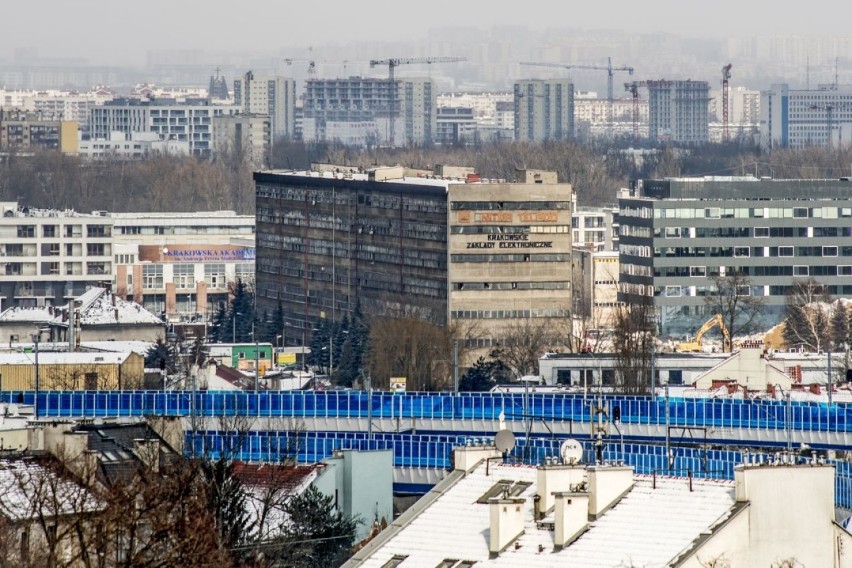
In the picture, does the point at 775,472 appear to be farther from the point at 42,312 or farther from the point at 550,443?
the point at 42,312

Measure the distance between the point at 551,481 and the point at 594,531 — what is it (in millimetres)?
991

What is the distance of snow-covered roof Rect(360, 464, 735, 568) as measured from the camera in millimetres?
29005

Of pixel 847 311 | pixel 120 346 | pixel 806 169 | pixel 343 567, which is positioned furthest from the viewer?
pixel 806 169

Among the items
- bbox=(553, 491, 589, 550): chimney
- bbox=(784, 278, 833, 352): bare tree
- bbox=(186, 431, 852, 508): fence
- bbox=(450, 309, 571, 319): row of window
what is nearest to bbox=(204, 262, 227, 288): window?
bbox=(784, 278, 833, 352): bare tree

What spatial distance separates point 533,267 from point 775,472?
74.6 m

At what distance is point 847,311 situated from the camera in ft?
339

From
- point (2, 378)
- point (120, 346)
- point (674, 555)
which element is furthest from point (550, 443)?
point (120, 346)

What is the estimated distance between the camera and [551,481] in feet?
99.8

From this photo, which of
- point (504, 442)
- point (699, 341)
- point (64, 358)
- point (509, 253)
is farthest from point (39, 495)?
point (509, 253)

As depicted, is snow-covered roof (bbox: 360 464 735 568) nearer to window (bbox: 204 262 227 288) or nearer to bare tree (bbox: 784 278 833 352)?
bare tree (bbox: 784 278 833 352)

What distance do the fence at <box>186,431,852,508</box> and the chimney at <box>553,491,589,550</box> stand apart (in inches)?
504

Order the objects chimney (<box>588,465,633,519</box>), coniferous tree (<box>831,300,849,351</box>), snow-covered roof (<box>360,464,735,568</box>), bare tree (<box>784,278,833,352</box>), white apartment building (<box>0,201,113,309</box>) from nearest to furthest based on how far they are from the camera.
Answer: snow-covered roof (<box>360,464,735,568</box>)
chimney (<box>588,465,633,519</box>)
coniferous tree (<box>831,300,849,351</box>)
bare tree (<box>784,278,833,352</box>)
white apartment building (<box>0,201,113,309</box>)

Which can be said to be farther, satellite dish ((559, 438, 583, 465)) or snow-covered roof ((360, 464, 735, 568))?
satellite dish ((559, 438, 583, 465))

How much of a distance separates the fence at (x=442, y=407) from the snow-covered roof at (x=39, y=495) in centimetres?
2742
